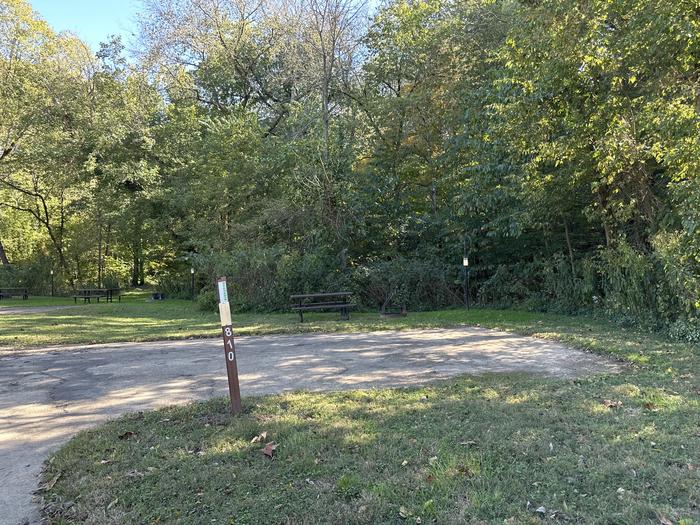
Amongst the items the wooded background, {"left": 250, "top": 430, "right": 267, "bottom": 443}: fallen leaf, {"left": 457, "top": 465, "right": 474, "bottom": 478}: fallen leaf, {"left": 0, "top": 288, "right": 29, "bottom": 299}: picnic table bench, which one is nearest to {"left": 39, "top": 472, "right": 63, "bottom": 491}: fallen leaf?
{"left": 250, "top": 430, "right": 267, "bottom": 443}: fallen leaf

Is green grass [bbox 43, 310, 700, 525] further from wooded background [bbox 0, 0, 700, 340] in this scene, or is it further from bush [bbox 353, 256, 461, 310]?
bush [bbox 353, 256, 461, 310]

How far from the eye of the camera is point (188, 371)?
6863 mm

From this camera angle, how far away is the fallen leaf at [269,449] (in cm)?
373

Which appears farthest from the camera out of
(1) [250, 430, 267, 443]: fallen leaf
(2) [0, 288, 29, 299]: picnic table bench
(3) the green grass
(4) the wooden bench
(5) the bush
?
(2) [0, 288, 29, 299]: picnic table bench

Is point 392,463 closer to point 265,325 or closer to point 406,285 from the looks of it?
point 265,325

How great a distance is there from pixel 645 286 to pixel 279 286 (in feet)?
30.9

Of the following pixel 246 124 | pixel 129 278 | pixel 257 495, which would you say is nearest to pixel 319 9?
pixel 246 124

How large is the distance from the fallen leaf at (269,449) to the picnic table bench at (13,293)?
26.5m

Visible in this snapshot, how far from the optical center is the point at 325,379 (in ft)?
20.4

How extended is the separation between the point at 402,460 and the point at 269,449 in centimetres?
99

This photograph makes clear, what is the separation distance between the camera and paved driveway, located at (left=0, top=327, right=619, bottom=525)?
442 centimetres

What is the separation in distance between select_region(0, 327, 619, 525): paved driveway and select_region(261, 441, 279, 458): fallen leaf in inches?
56.9

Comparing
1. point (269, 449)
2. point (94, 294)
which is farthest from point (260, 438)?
point (94, 294)

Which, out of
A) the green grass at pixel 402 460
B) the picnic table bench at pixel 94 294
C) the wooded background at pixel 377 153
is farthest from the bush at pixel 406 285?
the picnic table bench at pixel 94 294
